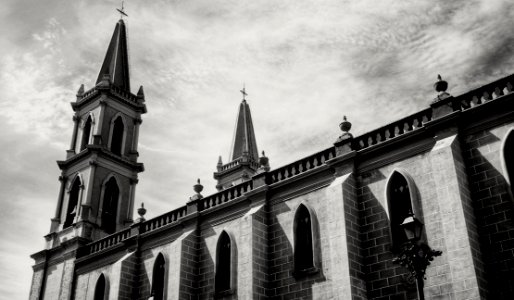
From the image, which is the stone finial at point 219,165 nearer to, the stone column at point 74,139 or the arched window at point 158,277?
the stone column at point 74,139

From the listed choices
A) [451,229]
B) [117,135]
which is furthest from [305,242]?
[117,135]

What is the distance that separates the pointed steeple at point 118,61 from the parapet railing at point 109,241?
12594 mm

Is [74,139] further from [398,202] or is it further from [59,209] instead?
[398,202]

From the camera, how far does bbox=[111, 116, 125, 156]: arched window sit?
3775cm

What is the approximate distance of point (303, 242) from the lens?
21.4 metres

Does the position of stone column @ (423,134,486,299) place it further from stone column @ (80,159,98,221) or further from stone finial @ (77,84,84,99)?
stone finial @ (77,84,84,99)

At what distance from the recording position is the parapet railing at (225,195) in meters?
24.9

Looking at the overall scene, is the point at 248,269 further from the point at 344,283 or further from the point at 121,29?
the point at 121,29

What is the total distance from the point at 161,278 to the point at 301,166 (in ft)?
29.3

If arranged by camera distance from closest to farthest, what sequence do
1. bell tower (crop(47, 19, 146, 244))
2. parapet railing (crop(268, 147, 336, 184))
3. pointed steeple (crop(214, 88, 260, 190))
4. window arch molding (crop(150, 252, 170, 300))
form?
parapet railing (crop(268, 147, 336, 184)), window arch molding (crop(150, 252, 170, 300)), bell tower (crop(47, 19, 146, 244)), pointed steeple (crop(214, 88, 260, 190))

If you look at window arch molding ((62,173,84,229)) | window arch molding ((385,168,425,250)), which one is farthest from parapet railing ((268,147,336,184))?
window arch molding ((62,173,84,229))

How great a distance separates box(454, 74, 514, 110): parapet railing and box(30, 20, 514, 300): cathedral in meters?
0.04

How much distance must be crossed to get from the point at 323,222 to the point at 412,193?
3732mm

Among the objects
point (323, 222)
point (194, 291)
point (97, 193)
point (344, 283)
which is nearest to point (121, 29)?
point (97, 193)
